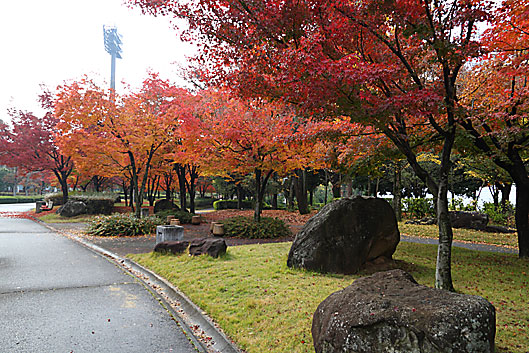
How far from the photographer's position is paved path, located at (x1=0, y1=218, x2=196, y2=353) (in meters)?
3.90

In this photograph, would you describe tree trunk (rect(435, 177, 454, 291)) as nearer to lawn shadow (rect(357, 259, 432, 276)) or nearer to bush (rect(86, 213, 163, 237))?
lawn shadow (rect(357, 259, 432, 276))

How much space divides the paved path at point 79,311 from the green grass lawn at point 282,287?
2.45 feet

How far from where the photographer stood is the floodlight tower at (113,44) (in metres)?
58.4

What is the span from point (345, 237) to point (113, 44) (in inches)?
2628

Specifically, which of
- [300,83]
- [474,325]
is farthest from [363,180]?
[474,325]

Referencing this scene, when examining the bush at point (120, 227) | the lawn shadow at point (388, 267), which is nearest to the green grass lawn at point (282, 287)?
the lawn shadow at point (388, 267)

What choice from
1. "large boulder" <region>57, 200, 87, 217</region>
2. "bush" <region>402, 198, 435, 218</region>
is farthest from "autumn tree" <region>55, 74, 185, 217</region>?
"bush" <region>402, 198, 435, 218</region>

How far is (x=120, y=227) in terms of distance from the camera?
1317 centimetres

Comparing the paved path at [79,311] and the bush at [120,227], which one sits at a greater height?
the bush at [120,227]

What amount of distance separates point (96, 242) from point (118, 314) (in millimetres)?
7406

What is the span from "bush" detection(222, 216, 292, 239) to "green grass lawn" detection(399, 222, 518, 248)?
19.7 feet

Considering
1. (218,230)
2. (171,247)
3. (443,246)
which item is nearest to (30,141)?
(218,230)

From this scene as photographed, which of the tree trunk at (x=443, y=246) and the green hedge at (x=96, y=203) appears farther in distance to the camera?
the green hedge at (x=96, y=203)

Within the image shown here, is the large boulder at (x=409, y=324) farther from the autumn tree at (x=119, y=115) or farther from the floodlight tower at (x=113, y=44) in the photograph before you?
the floodlight tower at (x=113, y=44)
